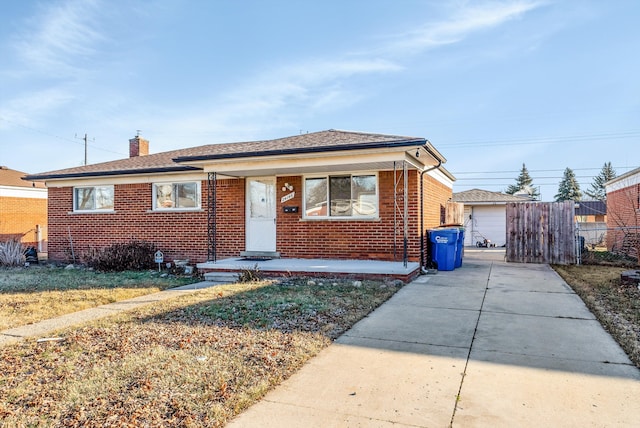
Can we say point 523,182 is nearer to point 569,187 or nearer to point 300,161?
point 569,187

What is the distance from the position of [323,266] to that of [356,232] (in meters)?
1.61

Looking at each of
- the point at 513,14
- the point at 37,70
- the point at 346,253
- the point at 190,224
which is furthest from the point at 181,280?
the point at 37,70

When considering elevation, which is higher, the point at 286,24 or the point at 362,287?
the point at 286,24

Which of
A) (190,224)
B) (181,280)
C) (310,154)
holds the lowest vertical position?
(181,280)

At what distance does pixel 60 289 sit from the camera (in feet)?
28.5

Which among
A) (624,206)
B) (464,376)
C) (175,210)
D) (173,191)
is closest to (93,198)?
(173,191)

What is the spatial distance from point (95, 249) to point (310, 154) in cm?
811

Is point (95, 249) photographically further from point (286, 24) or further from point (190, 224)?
point (286, 24)

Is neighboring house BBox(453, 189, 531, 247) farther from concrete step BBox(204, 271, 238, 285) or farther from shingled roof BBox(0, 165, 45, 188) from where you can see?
shingled roof BBox(0, 165, 45, 188)

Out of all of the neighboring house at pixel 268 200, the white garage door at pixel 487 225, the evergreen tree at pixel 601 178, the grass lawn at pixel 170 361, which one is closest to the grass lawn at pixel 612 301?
the grass lawn at pixel 170 361

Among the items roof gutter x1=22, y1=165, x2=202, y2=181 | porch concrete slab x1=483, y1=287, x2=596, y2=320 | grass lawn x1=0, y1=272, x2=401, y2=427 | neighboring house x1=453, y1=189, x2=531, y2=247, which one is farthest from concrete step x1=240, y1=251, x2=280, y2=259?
neighboring house x1=453, y1=189, x2=531, y2=247

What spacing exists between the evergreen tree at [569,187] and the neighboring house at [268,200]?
5651 centimetres

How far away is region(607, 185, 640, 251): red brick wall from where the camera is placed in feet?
51.8

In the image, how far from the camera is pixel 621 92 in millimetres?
18422
